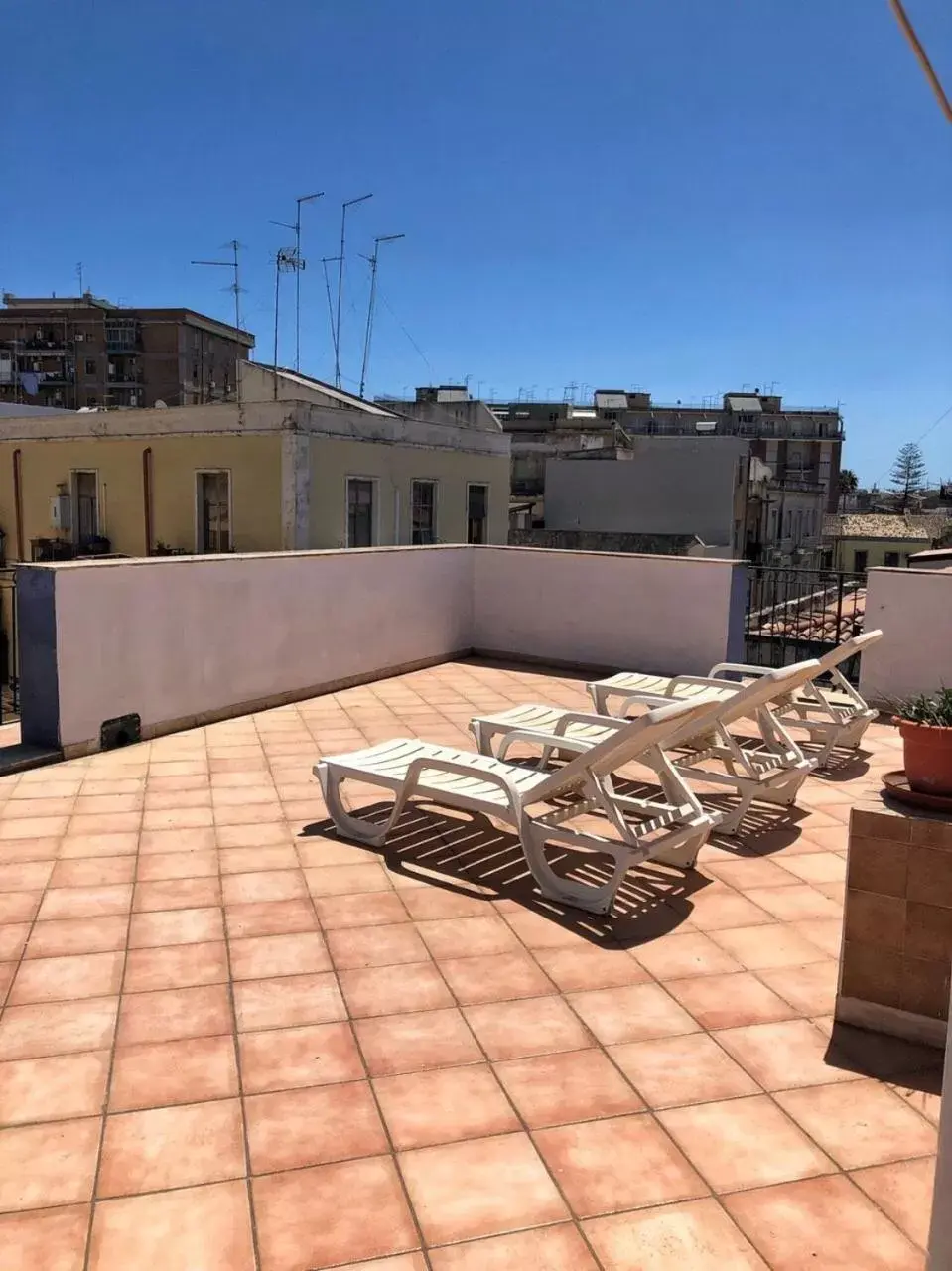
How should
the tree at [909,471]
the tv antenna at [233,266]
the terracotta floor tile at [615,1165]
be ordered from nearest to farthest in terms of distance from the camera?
the terracotta floor tile at [615,1165] < the tv antenna at [233,266] < the tree at [909,471]

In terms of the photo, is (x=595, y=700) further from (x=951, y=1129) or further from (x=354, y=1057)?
(x=951, y=1129)

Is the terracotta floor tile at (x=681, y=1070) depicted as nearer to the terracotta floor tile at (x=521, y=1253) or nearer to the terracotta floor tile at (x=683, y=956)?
the terracotta floor tile at (x=683, y=956)

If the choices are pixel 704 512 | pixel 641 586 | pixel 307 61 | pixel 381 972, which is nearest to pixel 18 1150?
pixel 381 972

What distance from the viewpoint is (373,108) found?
14195mm

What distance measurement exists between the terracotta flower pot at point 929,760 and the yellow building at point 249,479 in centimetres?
1203

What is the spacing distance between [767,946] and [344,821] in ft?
6.82

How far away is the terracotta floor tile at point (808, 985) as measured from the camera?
303 cm

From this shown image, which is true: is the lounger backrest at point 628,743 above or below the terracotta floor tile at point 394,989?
above

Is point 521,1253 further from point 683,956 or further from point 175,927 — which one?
point 175,927

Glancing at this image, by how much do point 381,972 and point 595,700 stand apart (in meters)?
3.29

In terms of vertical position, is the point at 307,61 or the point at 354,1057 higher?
the point at 307,61

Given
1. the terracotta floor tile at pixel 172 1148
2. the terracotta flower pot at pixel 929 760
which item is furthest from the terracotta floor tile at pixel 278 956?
the terracotta flower pot at pixel 929 760

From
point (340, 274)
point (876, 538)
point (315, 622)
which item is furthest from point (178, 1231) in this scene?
point (876, 538)

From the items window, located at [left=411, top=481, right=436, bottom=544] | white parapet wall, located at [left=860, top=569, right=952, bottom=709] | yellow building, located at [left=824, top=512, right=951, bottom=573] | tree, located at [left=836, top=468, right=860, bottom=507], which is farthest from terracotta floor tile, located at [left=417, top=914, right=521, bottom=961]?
tree, located at [left=836, top=468, right=860, bottom=507]
